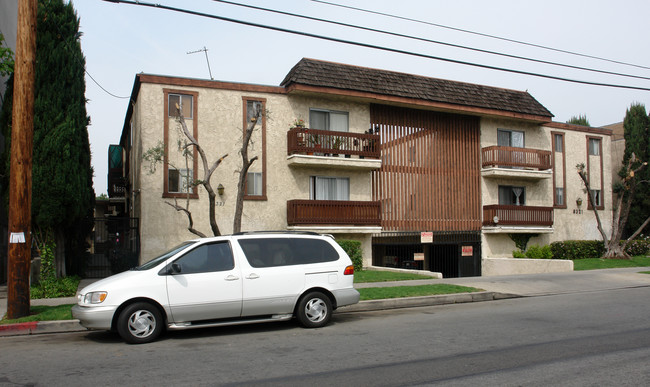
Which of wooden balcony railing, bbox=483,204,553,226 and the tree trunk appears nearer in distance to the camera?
the tree trunk

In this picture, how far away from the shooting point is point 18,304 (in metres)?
10.8

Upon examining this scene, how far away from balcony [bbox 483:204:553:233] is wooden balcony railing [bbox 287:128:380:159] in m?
7.07

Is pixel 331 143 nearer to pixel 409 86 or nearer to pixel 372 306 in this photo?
pixel 409 86

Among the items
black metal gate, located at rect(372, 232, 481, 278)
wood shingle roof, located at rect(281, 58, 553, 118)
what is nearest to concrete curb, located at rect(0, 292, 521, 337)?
black metal gate, located at rect(372, 232, 481, 278)

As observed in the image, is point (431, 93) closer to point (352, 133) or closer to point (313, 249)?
point (352, 133)

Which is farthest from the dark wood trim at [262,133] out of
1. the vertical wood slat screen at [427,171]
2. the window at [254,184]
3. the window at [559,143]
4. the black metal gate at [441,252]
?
the window at [559,143]

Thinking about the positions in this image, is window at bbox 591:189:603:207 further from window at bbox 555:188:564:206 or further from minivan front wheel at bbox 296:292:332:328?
minivan front wheel at bbox 296:292:332:328

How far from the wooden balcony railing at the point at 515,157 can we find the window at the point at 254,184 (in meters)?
11.7

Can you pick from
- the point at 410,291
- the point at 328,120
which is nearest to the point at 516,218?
the point at 328,120

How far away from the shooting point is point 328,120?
78.1 ft

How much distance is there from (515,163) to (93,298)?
74.2 feet

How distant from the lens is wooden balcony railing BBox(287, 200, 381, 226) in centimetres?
2198

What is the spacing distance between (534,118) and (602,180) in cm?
705

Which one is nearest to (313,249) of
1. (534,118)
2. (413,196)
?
(413,196)
